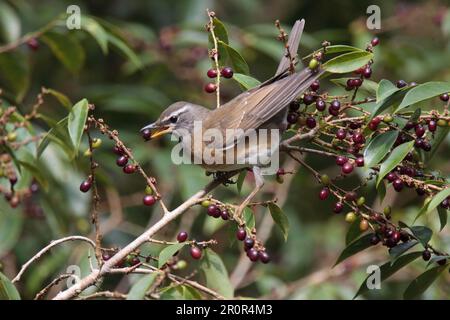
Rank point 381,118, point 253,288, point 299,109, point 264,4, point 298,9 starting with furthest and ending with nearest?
1. point 264,4
2. point 298,9
3. point 253,288
4. point 299,109
5. point 381,118

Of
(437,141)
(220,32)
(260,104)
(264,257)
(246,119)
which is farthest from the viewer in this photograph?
(246,119)

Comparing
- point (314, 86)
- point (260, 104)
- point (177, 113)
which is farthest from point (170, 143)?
point (314, 86)

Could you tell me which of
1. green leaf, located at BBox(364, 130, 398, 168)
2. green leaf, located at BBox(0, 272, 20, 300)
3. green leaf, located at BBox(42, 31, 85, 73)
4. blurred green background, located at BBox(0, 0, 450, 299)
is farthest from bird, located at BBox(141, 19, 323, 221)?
green leaf, located at BBox(0, 272, 20, 300)

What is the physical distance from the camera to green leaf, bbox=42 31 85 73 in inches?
197

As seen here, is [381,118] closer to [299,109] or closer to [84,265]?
[299,109]

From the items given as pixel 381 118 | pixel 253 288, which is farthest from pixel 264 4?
pixel 381 118

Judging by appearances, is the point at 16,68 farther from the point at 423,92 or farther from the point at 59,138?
the point at 423,92

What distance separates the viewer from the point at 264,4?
9.70m

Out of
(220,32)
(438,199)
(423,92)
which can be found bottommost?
(438,199)

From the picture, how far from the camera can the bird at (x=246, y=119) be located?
13.1 ft

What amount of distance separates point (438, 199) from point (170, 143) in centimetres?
426

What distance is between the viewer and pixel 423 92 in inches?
124

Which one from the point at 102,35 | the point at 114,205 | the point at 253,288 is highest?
the point at 102,35

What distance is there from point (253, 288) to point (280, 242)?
696 millimetres
